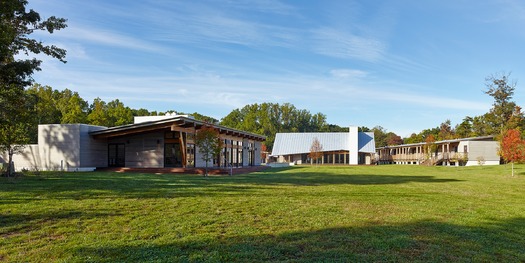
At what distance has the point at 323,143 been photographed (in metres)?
59.5

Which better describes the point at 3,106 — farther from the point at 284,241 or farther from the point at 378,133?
the point at 378,133

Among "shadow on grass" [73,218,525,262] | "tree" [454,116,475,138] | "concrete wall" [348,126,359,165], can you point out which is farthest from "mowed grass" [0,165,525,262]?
"tree" [454,116,475,138]

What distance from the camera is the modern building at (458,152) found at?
1736 inches

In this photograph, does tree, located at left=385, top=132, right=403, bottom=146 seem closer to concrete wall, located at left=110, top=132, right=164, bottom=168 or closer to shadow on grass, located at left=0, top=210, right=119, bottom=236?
concrete wall, located at left=110, top=132, right=164, bottom=168

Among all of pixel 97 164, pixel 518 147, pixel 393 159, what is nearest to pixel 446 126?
pixel 393 159

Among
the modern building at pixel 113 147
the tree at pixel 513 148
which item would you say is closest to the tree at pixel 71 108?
the modern building at pixel 113 147

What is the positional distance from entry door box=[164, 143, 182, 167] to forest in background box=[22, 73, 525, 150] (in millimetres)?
8701

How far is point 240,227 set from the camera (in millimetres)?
6738

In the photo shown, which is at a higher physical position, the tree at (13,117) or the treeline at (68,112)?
the treeline at (68,112)

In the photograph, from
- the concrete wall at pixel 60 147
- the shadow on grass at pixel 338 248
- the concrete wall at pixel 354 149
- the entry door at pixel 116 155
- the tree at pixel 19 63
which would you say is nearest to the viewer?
the shadow on grass at pixel 338 248

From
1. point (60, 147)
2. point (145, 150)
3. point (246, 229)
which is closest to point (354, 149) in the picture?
point (145, 150)

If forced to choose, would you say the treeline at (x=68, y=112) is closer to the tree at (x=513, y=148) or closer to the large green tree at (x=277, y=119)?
the large green tree at (x=277, y=119)

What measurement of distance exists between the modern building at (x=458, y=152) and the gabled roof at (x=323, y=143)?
7.06m

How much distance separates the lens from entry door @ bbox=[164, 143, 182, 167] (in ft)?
89.9
